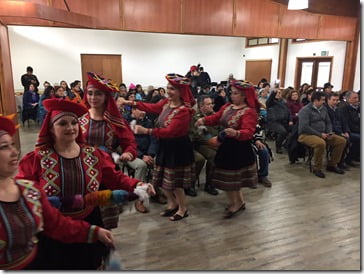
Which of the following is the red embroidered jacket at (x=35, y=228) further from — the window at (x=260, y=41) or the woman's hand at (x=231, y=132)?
the window at (x=260, y=41)

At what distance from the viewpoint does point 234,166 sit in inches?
116

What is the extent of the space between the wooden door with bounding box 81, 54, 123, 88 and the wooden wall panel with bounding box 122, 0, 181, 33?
159 inches

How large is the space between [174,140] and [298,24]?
6.46 metres

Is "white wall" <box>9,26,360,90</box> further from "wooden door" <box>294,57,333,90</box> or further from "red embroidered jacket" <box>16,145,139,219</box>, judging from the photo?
"red embroidered jacket" <box>16,145,139,219</box>

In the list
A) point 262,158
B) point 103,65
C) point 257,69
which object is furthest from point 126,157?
point 257,69

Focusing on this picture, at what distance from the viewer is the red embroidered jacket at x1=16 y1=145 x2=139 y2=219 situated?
148 centimetres

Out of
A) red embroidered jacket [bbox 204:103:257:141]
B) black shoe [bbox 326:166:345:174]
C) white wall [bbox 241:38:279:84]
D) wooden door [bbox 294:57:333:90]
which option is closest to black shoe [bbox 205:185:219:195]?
red embroidered jacket [bbox 204:103:257:141]

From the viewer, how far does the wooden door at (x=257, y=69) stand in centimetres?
1106

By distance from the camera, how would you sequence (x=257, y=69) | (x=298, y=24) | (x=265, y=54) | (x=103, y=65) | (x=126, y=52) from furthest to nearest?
(x=257, y=69) < (x=265, y=54) < (x=126, y=52) < (x=103, y=65) < (x=298, y=24)

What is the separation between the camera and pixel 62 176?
1491mm

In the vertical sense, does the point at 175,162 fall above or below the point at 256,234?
above

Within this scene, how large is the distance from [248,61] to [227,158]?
9.63 metres

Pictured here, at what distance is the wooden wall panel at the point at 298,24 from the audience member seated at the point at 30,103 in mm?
6095

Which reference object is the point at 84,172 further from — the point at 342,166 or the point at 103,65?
the point at 103,65
